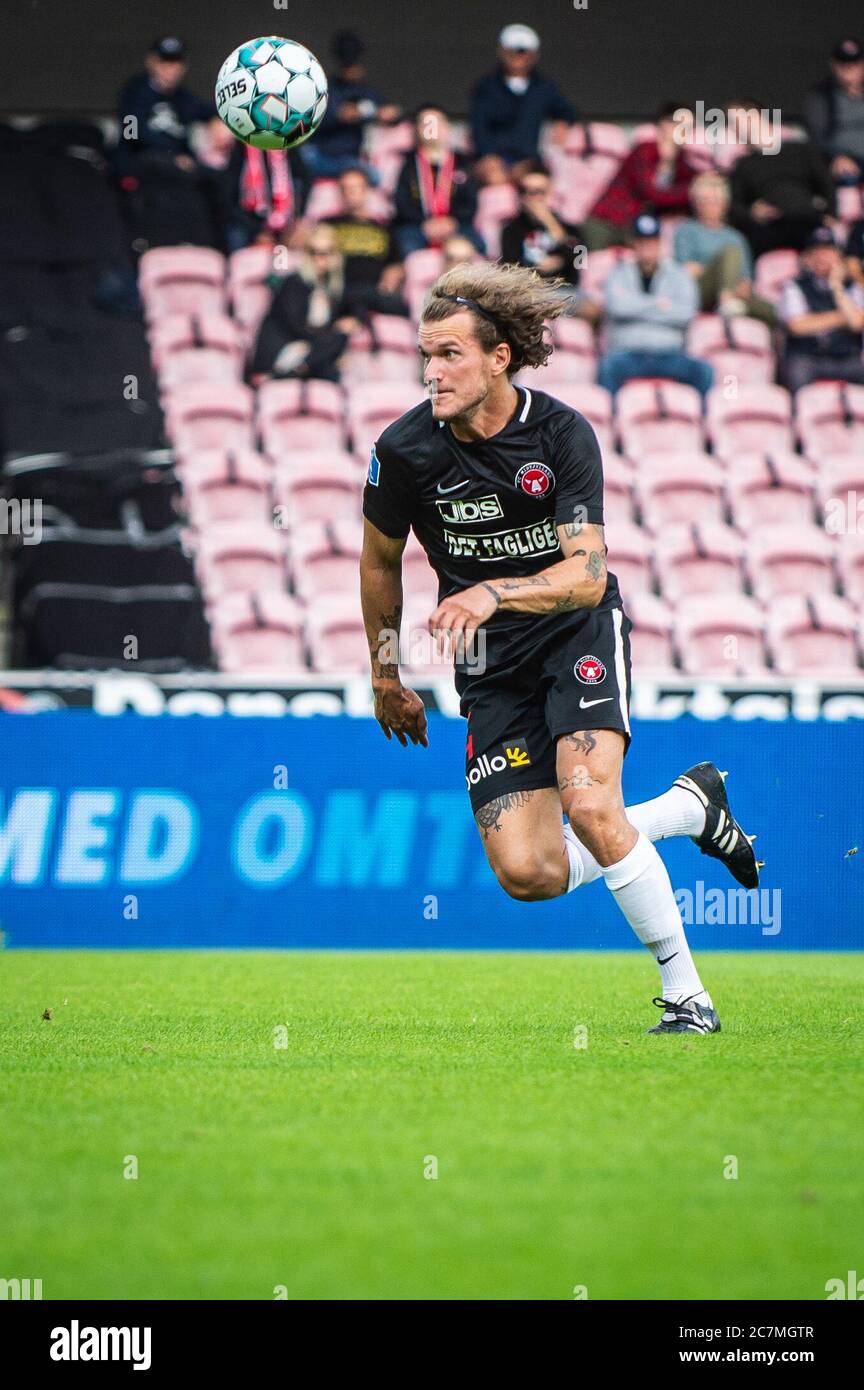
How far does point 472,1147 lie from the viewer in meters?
3.94

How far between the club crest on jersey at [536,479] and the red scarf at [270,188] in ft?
32.2

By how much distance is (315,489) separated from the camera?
13.8 metres

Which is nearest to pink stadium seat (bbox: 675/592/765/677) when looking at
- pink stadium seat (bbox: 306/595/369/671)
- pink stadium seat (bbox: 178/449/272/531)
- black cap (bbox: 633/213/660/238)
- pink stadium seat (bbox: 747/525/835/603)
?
pink stadium seat (bbox: 747/525/835/603)

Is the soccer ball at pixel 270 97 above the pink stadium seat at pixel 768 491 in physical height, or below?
below

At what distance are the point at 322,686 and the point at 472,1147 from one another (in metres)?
7.06

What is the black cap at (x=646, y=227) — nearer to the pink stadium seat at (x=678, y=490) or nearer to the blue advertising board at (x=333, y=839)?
the pink stadium seat at (x=678, y=490)

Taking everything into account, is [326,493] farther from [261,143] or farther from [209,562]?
[261,143]

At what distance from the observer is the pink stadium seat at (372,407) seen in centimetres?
1418

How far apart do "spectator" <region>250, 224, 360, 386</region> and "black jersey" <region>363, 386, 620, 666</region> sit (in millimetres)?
8437

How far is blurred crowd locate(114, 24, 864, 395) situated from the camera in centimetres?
1455

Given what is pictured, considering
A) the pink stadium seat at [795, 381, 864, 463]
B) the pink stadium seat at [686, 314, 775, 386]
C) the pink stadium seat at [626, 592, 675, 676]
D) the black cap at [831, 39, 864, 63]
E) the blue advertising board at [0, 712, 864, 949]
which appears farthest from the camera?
the black cap at [831, 39, 864, 63]

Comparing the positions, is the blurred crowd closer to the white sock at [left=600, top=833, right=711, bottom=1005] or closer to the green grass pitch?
the green grass pitch

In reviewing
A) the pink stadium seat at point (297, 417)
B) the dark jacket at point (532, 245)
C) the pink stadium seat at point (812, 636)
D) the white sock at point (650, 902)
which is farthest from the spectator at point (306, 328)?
the white sock at point (650, 902)

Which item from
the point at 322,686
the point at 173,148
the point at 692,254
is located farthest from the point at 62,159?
the point at 322,686
